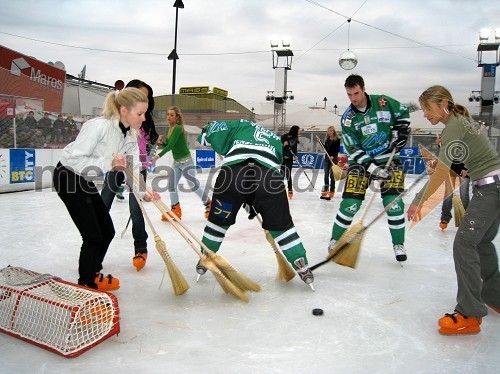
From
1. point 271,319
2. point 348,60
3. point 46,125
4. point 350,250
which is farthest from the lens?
point 348,60

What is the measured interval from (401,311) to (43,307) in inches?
76.3

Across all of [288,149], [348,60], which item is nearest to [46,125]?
[288,149]

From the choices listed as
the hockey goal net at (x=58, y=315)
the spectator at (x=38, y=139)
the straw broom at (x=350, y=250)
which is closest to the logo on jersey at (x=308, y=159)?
the spectator at (x=38, y=139)

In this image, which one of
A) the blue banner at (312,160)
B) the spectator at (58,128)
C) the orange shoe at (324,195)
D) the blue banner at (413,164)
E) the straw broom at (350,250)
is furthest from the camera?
the blue banner at (312,160)

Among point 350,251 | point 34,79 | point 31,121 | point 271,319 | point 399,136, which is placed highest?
point 34,79

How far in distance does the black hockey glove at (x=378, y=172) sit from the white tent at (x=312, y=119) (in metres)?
13.5

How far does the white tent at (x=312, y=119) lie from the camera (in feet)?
55.9

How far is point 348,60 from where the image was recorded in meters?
Result: 12.2

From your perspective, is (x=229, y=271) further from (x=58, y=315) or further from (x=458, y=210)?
(x=458, y=210)

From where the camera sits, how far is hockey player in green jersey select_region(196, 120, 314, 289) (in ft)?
8.70

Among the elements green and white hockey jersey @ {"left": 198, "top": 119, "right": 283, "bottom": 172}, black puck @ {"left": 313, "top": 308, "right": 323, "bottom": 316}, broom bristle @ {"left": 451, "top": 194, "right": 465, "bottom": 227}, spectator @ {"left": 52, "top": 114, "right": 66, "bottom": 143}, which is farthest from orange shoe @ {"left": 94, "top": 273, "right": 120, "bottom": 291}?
spectator @ {"left": 52, "top": 114, "right": 66, "bottom": 143}

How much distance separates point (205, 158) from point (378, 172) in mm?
9741

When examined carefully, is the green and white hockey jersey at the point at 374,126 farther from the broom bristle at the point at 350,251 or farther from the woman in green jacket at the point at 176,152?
the woman in green jacket at the point at 176,152

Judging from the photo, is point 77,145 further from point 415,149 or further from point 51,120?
point 415,149
